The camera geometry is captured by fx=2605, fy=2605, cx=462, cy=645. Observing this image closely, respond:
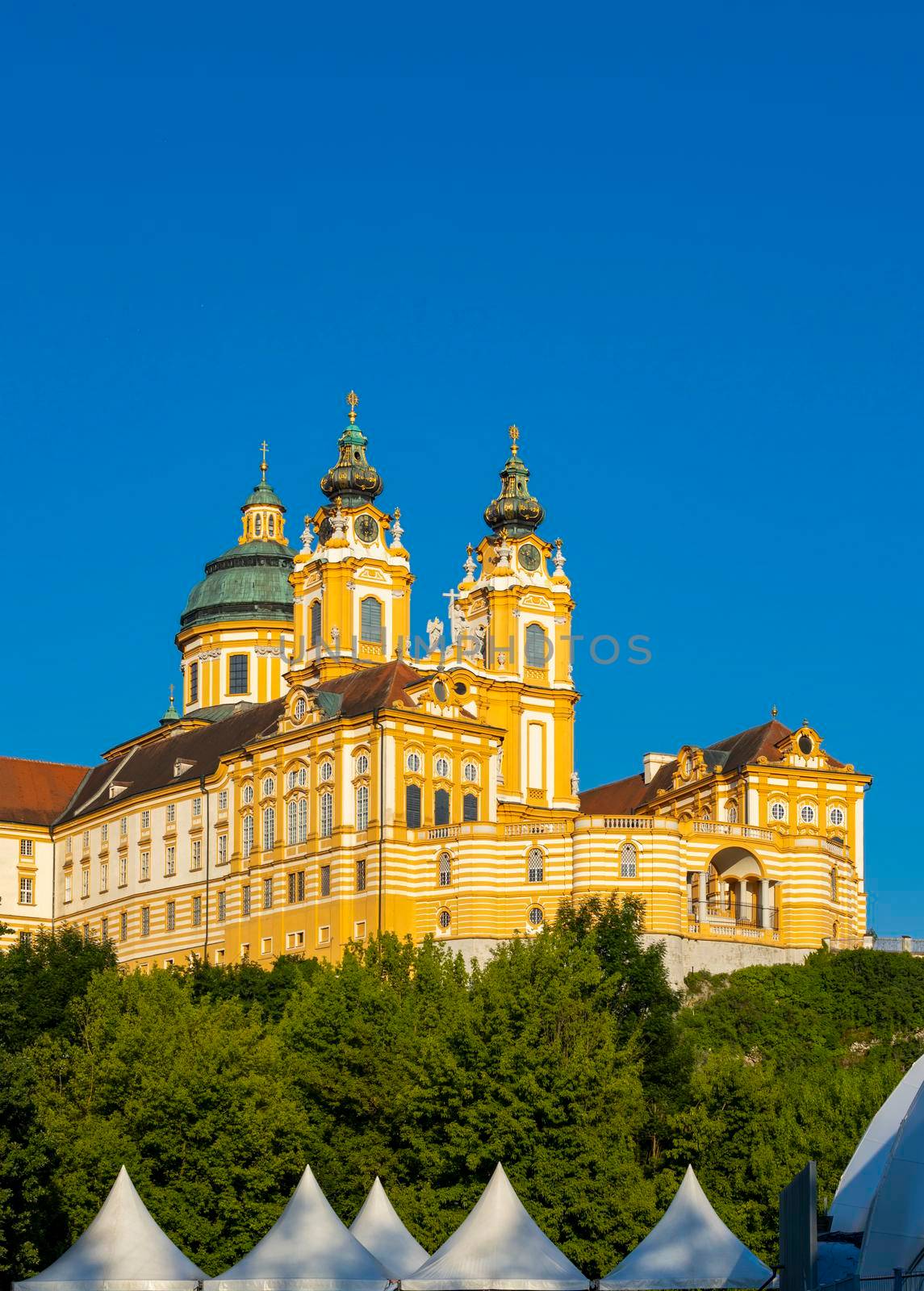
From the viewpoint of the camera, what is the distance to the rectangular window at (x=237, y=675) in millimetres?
136125

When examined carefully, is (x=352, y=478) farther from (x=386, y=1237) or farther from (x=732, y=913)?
(x=386, y=1237)

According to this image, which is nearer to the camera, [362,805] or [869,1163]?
[869,1163]

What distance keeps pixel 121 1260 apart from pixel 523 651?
72.8 metres

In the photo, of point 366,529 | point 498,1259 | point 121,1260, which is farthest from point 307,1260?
point 366,529

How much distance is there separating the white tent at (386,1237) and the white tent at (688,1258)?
259 inches

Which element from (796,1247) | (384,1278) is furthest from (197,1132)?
(796,1247)

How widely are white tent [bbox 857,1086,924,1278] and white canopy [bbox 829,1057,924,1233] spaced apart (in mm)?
5990

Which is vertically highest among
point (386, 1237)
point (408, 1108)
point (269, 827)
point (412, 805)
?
point (412, 805)

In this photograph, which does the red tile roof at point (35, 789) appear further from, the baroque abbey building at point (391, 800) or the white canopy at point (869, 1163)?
the white canopy at point (869, 1163)

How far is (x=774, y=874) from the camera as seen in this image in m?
106

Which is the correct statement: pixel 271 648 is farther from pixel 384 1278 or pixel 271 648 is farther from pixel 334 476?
pixel 384 1278

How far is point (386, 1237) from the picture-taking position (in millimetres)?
59469

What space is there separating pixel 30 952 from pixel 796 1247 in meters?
60.6

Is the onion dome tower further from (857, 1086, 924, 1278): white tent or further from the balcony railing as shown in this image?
(857, 1086, 924, 1278): white tent
